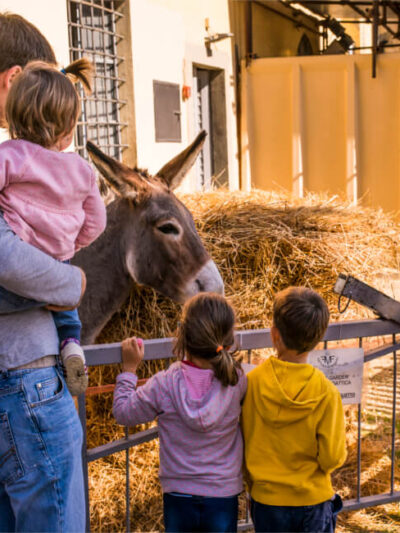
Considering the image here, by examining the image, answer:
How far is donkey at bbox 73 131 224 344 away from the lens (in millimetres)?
3234

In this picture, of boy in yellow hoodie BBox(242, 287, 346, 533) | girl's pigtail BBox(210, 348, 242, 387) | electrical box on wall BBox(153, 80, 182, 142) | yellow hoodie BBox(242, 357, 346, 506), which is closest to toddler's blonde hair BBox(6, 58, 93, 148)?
girl's pigtail BBox(210, 348, 242, 387)

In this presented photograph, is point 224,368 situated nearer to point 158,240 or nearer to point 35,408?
point 35,408

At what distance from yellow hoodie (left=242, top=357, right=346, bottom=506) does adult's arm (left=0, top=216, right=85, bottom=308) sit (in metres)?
0.78

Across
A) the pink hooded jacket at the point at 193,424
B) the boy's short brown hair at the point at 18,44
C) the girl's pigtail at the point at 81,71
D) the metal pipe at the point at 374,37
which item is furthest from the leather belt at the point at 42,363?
the metal pipe at the point at 374,37

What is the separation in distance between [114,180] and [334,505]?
1847mm

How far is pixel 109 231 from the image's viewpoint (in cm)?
344

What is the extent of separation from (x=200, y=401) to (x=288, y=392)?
293mm

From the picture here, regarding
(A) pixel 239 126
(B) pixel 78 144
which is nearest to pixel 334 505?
(B) pixel 78 144

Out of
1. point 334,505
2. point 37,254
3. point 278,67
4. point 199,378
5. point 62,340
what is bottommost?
point 334,505

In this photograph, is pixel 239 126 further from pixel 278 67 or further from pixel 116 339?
pixel 116 339

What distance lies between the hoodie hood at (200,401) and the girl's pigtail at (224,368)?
27mm

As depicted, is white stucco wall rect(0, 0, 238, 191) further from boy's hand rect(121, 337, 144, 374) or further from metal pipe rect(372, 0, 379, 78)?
boy's hand rect(121, 337, 144, 374)

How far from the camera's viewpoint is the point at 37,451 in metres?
1.61

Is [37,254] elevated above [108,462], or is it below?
above
